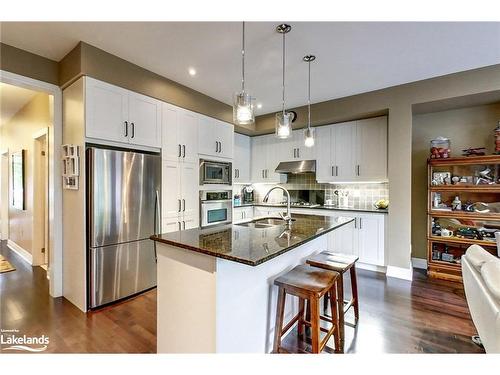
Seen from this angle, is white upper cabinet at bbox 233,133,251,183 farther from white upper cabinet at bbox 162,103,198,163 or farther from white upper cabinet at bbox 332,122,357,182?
white upper cabinet at bbox 332,122,357,182

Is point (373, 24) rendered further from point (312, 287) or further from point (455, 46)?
point (312, 287)

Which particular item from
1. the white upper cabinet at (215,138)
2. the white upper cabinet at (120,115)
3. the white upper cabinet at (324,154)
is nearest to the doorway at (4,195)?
the white upper cabinet at (120,115)

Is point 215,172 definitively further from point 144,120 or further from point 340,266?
point 340,266

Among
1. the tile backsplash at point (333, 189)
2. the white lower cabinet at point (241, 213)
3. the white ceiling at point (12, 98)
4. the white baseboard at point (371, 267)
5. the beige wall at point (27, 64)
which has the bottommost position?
the white baseboard at point (371, 267)

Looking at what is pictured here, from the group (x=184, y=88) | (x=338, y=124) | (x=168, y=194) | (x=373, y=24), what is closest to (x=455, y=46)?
(x=373, y=24)

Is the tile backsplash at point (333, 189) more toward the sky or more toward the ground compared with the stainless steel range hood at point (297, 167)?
more toward the ground

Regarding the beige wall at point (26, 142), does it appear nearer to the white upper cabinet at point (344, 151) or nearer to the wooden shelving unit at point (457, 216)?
the white upper cabinet at point (344, 151)

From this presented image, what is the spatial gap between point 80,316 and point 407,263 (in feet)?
13.1

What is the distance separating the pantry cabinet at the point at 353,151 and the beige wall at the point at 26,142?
4.30m

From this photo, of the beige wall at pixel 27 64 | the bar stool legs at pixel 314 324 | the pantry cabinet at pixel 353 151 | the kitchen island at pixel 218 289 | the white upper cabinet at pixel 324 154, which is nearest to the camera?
the kitchen island at pixel 218 289

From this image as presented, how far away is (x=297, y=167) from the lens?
459 centimetres

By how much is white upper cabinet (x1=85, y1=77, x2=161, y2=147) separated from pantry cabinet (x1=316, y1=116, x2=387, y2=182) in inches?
112

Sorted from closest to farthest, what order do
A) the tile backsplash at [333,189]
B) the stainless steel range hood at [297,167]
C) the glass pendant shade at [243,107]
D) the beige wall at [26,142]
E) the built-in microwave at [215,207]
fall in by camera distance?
the glass pendant shade at [243,107]
the beige wall at [26,142]
the built-in microwave at [215,207]
the tile backsplash at [333,189]
the stainless steel range hood at [297,167]

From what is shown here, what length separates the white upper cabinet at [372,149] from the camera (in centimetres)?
381
